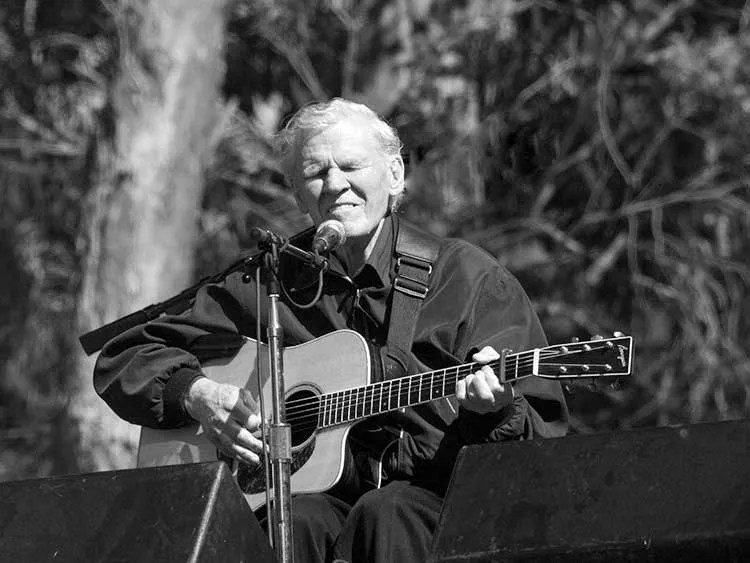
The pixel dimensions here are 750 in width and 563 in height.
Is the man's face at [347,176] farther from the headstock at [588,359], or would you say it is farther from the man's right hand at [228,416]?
the headstock at [588,359]

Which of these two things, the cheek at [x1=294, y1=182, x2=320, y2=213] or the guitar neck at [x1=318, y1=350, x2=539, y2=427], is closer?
the guitar neck at [x1=318, y1=350, x2=539, y2=427]

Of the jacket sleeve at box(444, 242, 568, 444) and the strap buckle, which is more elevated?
the strap buckle

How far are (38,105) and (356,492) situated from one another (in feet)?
23.6

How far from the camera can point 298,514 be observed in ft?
13.9

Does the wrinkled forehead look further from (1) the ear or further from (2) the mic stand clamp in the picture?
(2) the mic stand clamp

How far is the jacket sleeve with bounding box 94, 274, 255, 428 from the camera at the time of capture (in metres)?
4.71

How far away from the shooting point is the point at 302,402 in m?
4.60

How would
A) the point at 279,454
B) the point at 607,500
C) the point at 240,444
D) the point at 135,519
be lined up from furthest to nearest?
1. the point at 240,444
2. the point at 279,454
3. the point at 135,519
4. the point at 607,500

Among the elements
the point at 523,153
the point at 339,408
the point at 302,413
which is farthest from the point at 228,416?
the point at 523,153

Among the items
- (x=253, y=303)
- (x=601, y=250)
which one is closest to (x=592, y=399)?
(x=601, y=250)

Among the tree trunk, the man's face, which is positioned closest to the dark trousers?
the man's face

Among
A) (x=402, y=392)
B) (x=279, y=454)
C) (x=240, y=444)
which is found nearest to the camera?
(x=279, y=454)

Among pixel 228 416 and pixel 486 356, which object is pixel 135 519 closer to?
pixel 228 416

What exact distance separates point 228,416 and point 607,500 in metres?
1.54
